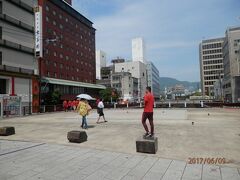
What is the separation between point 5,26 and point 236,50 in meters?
76.5

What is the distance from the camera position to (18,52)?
39000 millimetres

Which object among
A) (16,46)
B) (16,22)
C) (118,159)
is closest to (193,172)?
(118,159)

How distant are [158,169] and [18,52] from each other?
120ft

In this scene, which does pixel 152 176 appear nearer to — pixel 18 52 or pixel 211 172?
pixel 211 172


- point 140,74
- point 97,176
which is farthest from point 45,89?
point 140,74

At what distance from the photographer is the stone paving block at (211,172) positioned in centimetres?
651

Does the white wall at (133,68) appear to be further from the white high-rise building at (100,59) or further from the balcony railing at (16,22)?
the balcony railing at (16,22)

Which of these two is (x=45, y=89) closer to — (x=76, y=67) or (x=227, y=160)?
(x=76, y=67)

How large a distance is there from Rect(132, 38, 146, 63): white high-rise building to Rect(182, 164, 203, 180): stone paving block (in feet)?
535

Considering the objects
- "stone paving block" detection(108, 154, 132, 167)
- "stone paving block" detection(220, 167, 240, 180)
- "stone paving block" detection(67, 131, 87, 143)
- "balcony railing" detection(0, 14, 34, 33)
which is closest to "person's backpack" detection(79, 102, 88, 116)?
"stone paving block" detection(67, 131, 87, 143)

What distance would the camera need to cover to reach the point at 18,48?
38.6m

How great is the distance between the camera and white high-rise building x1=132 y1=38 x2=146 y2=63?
556ft

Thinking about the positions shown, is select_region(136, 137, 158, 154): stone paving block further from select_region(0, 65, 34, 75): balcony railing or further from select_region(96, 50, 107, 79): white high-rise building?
select_region(96, 50, 107, 79): white high-rise building

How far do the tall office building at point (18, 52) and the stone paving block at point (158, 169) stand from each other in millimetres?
29054
